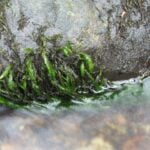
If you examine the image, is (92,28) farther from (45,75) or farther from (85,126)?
(85,126)

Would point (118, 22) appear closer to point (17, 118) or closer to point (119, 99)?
point (119, 99)

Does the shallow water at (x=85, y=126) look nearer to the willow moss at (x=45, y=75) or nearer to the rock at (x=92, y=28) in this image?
the willow moss at (x=45, y=75)

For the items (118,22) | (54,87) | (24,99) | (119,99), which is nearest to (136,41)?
(118,22)

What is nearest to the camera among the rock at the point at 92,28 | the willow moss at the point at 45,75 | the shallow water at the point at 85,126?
the shallow water at the point at 85,126

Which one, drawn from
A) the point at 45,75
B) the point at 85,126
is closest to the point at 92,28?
the point at 45,75

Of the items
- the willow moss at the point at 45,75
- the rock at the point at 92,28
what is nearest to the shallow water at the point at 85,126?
the willow moss at the point at 45,75

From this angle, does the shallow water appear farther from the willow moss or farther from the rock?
the rock

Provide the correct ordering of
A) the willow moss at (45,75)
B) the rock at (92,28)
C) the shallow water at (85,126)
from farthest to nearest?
1. the rock at (92,28)
2. the willow moss at (45,75)
3. the shallow water at (85,126)
